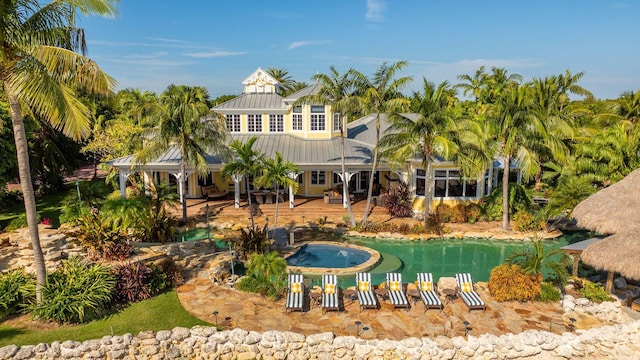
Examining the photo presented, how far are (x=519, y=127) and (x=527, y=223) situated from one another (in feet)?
17.3

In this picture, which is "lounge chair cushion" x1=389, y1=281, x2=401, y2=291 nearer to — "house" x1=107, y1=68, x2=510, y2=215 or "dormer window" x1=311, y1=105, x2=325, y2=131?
"house" x1=107, y1=68, x2=510, y2=215

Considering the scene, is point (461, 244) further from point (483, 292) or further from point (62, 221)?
point (62, 221)

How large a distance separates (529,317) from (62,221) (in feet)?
67.0

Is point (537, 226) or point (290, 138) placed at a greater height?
point (290, 138)

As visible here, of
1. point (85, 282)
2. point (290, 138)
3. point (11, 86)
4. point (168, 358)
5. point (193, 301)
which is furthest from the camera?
point (290, 138)

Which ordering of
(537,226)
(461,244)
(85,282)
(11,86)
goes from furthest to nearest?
(537,226) < (461,244) < (85,282) < (11,86)

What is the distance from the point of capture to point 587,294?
42.4 feet

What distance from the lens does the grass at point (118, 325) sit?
33.4 feet

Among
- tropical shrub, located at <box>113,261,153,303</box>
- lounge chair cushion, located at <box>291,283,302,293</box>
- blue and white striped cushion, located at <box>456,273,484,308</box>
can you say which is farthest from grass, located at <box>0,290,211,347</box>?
blue and white striped cushion, located at <box>456,273,484,308</box>

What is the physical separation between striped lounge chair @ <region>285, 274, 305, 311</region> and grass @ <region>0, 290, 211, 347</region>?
2.43m

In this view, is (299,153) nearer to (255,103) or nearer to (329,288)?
(255,103)

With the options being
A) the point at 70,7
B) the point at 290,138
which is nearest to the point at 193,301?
the point at 70,7

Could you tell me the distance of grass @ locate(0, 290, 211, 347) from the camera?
33.4 feet

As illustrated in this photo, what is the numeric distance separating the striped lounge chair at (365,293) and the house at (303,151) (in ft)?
34.3
